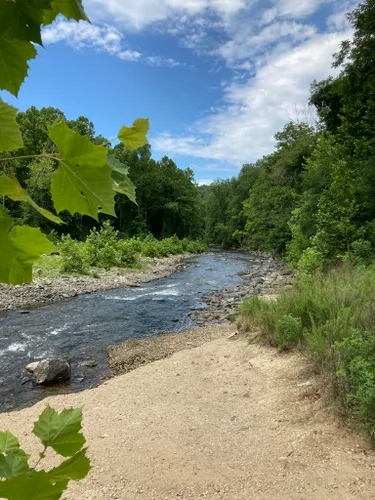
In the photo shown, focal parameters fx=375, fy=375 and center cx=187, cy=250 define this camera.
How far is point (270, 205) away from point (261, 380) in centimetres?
2425

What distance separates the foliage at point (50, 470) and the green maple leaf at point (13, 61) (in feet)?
1.36

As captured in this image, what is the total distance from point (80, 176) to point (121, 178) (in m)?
0.11

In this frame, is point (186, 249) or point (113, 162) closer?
point (113, 162)

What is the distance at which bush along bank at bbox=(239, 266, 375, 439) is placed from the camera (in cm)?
347

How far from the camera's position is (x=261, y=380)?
5.17m

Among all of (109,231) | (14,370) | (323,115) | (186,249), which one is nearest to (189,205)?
(186,249)

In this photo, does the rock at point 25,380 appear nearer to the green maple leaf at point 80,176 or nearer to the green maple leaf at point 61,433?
the green maple leaf at point 61,433

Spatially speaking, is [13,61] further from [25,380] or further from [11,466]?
[25,380]

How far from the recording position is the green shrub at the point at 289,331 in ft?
18.8

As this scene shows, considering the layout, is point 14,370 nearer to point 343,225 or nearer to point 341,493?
point 341,493

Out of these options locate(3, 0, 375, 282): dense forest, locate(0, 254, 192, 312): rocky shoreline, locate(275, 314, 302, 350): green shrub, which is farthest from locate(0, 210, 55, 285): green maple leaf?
locate(0, 254, 192, 312): rocky shoreline

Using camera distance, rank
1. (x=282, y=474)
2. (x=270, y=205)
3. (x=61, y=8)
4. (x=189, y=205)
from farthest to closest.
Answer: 1. (x=189, y=205)
2. (x=270, y=205)
3. (x=282, y=474)
4. (x=61, y=8)

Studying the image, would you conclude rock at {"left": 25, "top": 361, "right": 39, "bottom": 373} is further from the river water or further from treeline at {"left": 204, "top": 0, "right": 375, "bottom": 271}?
treeline at {"left": 204, "top": 0, "right": 375, "bottom": 271}

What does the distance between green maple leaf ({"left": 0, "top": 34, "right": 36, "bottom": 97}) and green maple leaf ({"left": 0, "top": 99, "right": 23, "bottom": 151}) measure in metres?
0.03
